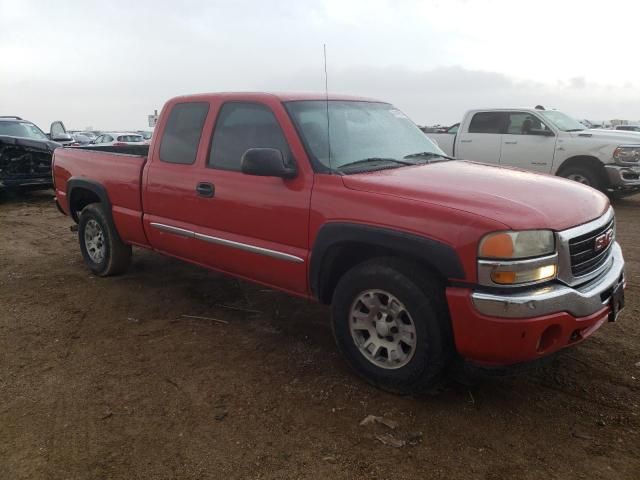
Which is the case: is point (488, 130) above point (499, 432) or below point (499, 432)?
above

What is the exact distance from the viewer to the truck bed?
4938mm

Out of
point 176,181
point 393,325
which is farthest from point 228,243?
point 393,325

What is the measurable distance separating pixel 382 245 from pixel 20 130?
11966mm

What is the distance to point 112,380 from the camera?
3.49 m

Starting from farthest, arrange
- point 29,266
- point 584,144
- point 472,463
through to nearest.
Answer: point 584,144 < point 29,266 < point 472,463

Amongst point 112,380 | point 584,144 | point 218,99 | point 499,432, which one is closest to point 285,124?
point 218,99

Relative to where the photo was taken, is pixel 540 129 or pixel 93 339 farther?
pixel 540 129

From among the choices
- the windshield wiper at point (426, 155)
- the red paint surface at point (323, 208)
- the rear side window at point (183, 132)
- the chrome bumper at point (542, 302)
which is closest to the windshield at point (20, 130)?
the red paint surface at point (323, 208)

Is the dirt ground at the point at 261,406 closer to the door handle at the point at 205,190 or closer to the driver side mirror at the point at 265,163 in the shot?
the door handle at the point at 205,190

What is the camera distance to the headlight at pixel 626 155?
370 inches

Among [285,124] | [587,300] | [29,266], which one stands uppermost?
[285,124]

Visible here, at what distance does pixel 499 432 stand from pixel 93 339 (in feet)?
9.74

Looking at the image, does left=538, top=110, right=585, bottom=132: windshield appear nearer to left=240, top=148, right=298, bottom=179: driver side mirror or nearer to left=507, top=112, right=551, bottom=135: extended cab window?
left=507, top=112, right=551, bottom=135: extended cab window

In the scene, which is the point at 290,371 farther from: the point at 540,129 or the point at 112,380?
the point at 540,129
